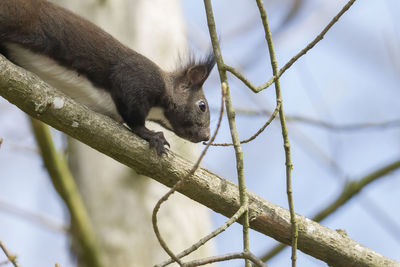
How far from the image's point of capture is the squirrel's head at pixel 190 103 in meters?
4.94

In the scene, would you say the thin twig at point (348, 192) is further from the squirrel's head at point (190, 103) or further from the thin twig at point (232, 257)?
the thin twig at point (232, 257)

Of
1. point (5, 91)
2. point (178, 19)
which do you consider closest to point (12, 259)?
point (5, 91)

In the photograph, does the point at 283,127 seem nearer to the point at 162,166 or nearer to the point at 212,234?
the point at 212,234

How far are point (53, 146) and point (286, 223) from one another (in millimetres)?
2291

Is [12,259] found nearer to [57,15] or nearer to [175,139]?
[57,15]

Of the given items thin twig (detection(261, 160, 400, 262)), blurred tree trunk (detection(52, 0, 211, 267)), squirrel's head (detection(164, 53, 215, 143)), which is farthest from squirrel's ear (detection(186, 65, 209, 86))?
thin twig (detection(261, 160, 400, 262))

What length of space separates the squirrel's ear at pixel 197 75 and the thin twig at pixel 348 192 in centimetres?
156

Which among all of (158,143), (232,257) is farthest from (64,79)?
(232,257)

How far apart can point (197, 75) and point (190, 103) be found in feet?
0.98

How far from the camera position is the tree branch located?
3.09 m

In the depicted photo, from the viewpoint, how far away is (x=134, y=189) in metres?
5.94

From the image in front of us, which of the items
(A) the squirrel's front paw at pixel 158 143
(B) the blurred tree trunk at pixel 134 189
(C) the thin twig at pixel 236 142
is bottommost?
(C) the thin twig at pixel 236 142

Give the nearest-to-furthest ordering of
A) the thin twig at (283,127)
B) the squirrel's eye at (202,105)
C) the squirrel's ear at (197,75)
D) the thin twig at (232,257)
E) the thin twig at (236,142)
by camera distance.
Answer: the thin twig at (232,257)
the thin twig at (236,142)
the thin twig at (283,127)
the squirrel's eye at (202,105)
the squirrel's ear at (197,75)

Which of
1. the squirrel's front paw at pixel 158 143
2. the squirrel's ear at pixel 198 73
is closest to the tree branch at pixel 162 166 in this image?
the squirrel's front paw at pixel 158 143
